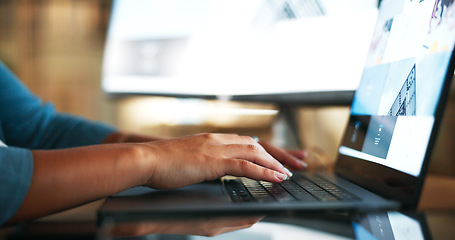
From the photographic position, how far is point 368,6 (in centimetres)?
75

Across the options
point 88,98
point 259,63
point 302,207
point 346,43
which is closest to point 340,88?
point 346,43

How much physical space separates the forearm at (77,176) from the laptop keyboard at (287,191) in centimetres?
12

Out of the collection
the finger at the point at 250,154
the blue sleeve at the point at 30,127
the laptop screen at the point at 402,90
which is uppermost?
the laptop screen at the point at 402,90

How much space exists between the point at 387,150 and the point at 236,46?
658mm

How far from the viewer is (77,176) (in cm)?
31

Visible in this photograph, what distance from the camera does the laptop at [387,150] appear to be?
1.08ft

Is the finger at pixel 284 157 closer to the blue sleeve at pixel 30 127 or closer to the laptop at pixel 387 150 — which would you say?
the laptop at pixel 387 150

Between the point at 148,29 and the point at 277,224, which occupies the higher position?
the point at 148,29

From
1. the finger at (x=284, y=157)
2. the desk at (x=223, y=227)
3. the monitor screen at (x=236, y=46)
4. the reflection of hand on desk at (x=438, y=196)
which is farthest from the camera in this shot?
the monitor screen at (x=236, y=46)

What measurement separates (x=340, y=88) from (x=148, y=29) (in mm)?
725

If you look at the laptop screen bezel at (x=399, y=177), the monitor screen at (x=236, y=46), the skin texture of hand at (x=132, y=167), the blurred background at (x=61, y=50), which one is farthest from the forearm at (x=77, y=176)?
the blurred background at (x=61, y=50)

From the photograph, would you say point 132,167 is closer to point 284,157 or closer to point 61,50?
point 284,157

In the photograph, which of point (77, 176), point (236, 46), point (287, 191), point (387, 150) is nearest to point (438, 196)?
point (387, 150)

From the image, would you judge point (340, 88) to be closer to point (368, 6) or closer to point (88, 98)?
point (368, 6)
